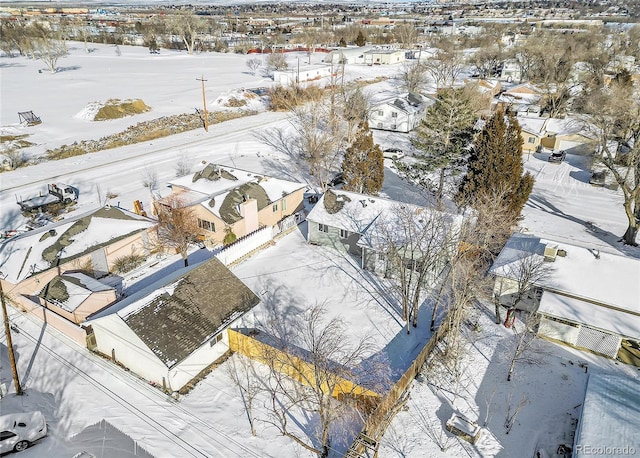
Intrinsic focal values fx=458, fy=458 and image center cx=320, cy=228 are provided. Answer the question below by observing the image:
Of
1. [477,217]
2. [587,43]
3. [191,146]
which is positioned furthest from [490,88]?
[477,217]

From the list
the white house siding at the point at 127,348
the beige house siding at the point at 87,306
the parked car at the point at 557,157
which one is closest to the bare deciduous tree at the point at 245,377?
the white house siding at the point at 127,348

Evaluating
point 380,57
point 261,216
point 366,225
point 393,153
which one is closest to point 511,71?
point 380,57

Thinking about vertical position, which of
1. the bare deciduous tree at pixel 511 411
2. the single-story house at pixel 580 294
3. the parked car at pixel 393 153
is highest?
the single-story house at pixel 580 294

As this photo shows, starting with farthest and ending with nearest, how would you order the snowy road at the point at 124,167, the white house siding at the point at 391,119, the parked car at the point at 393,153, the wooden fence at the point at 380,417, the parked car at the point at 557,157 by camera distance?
the white house siding at the point at 391,119 < the parked car at the point at 393,153 < the parked car at the point at 557,157 < the snowy road at the point at 124,167 < the wooden fence at the point at 380,417

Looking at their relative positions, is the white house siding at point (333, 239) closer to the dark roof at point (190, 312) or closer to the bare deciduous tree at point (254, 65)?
the dark roof at point (190, 312)

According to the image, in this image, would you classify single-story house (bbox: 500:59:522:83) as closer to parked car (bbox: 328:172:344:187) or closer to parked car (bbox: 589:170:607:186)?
parked car (bbox: 589:170:607:186)

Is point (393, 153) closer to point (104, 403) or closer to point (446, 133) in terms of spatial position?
point (446, 133)
